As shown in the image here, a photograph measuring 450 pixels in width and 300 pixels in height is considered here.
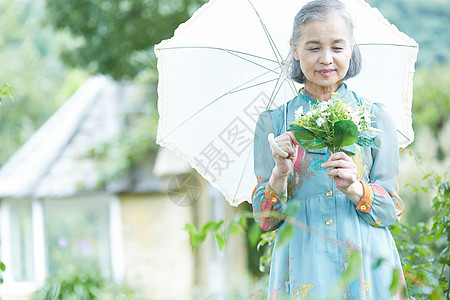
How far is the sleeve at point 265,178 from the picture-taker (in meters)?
2.22

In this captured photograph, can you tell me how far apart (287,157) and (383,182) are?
35 centimetres

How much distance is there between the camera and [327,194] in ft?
7.38

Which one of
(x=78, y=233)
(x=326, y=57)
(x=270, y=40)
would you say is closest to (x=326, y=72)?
(x=326, y=57)

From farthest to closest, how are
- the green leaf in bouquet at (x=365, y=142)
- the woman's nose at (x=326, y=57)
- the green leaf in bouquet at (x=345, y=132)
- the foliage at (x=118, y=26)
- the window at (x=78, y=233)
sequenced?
the window at (x=78, y=233)
the foliage at (x=118, y=26)
the woman's nose at (x=326, y=57)
the green leaf in bouquet at (x=365, y=142)
the green leaf in bouquet at (x=345, y=132)

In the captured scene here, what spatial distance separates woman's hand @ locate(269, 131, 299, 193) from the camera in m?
2.13

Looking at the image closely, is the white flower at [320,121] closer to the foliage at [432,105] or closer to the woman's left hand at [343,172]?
the woman's left hand at [343,172]

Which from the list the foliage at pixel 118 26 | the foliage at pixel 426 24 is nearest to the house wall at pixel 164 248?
the foliage at pixel 118 26

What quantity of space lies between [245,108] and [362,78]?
0.50 m

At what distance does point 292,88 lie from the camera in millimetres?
2711

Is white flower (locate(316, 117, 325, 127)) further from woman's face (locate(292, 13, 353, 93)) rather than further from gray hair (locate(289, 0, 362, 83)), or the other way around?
gray hair (locate(289, 0, 362, 83))

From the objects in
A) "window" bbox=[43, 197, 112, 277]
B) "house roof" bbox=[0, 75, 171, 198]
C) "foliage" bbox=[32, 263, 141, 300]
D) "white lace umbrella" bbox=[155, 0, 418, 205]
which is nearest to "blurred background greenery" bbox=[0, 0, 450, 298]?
"house roof" bbox=[0, 75, 171, 198]

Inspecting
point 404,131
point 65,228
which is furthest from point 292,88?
point 65,228

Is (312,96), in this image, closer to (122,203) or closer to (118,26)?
(118,26)

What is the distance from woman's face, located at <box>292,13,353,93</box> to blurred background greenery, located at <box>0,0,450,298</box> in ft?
4.41
